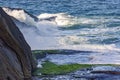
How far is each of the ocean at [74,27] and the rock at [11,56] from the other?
656cm

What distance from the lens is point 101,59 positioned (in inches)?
939

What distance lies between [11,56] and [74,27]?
2790 cm

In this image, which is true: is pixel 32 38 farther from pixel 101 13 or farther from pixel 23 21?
pixel 101 13

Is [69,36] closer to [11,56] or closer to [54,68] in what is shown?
[54,68]

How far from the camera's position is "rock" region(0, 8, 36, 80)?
1254 centimetres

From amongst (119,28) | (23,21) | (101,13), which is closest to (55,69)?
(23,21)

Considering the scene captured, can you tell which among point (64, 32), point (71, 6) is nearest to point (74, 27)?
point (64, 32)

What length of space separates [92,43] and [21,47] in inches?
642

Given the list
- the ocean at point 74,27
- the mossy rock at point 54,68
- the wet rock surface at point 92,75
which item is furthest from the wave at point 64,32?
the wet rock surface at point 92,75

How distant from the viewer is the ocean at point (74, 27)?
86.7 ft

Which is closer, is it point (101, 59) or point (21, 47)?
point (21, 47)

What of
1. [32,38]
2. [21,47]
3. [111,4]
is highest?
[21,47]

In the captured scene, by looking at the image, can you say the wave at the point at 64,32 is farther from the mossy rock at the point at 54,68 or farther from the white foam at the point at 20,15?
the mossy rock at the point at 54,68

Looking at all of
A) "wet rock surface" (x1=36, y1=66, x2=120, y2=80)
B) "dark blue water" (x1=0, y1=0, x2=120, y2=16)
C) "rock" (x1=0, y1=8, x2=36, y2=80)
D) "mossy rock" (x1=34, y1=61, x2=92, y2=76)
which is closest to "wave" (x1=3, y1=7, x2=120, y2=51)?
"dark blue water" (x1=0, y1=0, x2=120, y2=16)
